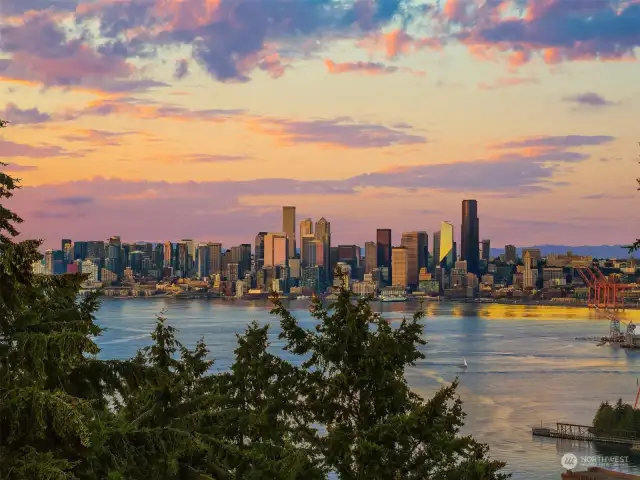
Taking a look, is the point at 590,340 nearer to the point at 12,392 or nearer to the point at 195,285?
the point at 12,392

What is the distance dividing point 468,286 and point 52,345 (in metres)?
151

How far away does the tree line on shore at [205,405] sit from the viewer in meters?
2.95

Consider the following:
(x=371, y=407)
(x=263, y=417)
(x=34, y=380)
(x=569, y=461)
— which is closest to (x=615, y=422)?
(x=569, y=461)

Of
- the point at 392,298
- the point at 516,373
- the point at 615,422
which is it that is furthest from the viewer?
the point at 392,298

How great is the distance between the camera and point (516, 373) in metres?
44.3

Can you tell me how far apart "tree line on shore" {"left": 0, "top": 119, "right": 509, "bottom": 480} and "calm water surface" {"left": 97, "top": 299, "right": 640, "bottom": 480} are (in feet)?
62.8

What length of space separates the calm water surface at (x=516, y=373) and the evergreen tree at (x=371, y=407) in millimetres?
19287

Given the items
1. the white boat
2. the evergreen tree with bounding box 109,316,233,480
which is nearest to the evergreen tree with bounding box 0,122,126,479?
the evergreen tree with bounding box 109,316,233,480

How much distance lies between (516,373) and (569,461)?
1883 centimetres

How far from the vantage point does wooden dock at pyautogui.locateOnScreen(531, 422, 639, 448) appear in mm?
28812

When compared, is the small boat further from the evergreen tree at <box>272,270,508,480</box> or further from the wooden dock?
the evergreen tree at <box>272,270,508,480</box>

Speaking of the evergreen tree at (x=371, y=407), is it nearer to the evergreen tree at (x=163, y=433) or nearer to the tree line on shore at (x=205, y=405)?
the tree line on shore at (x=205, y=405)

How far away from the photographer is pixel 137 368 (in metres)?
3.48

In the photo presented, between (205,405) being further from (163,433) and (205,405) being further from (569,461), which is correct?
(569,461)
